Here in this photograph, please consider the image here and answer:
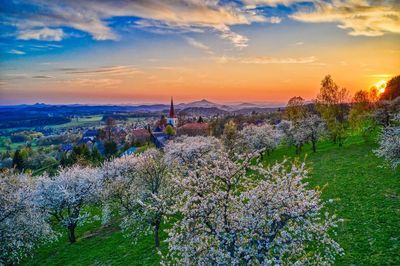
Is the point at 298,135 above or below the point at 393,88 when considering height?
below

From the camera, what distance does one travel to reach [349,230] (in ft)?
69.5

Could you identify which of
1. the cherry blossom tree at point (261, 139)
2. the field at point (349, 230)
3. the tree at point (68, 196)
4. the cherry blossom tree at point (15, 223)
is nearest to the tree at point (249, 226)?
the field at point (349, 230)

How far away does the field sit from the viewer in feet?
60.5

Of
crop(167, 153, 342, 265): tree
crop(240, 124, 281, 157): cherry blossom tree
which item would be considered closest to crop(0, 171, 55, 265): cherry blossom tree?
crop(167, 153, 342, 265): tree

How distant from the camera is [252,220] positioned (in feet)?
34.8

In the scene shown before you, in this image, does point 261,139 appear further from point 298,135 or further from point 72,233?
point 72,233

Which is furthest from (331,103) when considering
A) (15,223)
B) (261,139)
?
(15,223)

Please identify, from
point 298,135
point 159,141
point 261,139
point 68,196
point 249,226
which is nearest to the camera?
point 249,226

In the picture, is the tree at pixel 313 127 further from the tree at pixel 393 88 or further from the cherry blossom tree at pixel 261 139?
the tree at pixel 393 88

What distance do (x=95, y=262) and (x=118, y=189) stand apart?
6.63 metres

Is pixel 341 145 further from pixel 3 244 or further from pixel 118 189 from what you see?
pixel 3 244

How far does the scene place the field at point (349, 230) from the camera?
1844 centimetres

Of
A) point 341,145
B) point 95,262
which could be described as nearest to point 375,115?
point 341,145

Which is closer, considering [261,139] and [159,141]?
[261,139]
